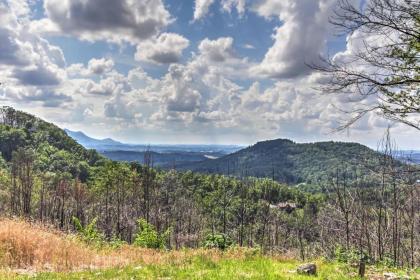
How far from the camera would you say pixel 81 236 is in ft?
62.7

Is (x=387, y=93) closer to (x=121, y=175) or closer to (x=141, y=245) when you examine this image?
(x=141, y=245)

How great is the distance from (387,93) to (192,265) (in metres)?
7.87

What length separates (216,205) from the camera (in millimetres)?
128875

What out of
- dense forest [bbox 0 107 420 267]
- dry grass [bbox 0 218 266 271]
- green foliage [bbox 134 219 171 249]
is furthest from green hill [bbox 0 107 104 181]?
dry grass [bbox 0 218 266 271]

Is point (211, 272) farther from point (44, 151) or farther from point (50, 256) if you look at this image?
point (44, 151)

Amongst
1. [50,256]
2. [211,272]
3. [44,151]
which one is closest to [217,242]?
[211,272]

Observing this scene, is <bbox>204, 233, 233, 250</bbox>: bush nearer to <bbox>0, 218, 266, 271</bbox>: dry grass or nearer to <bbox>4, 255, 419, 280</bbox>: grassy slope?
<bbox>0, 218, 266, 271</bbox>: dry grass

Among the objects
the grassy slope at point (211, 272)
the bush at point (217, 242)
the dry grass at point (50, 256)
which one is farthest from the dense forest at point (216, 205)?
the dry grass at point (50, 256)

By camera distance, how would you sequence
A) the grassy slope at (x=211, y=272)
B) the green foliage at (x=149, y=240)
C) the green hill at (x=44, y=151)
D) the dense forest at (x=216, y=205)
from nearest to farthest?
the grassy slope at (x=211, y=272)
the green foliage at (x=149, y=240)
the dense forest at (x=216, y=205)
the green hill at (x=44, y=151)

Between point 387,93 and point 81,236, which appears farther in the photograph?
point 81,236

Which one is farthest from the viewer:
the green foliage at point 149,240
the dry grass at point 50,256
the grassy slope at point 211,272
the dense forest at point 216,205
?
the dense forest at point 216,205

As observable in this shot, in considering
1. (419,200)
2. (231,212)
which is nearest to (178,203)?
(231,212)

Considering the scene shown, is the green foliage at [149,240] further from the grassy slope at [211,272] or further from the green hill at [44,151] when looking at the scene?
the green hill at [44,151]

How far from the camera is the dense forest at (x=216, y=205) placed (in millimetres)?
24984
